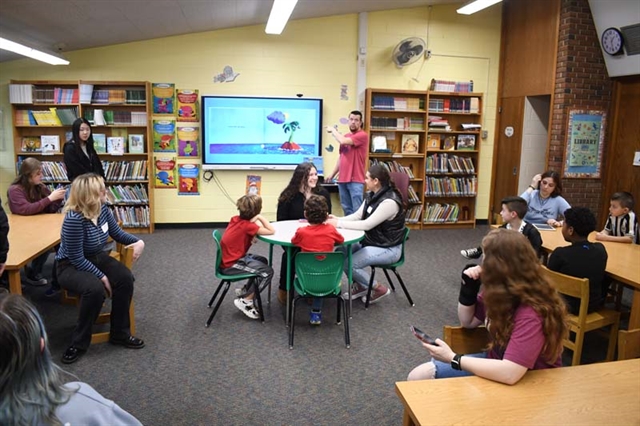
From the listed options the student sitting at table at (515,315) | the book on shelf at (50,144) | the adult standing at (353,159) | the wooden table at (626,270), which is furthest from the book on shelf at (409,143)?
the student sitting at table at (515,315)

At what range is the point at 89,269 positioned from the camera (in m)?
3.14

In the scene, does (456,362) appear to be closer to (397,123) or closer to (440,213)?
(397,123)

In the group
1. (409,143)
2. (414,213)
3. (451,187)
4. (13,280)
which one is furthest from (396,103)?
(13,280)

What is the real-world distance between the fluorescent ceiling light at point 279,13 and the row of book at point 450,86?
2.48m

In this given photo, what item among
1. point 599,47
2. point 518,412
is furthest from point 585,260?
point 599,47

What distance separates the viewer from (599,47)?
6062mm

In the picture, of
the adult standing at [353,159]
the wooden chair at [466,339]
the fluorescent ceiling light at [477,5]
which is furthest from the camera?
the adult standing at [353,159]

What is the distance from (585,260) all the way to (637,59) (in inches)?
151

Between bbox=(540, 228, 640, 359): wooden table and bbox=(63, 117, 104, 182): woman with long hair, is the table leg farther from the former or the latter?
bbox=(540, 228, 640, 359): wooden table

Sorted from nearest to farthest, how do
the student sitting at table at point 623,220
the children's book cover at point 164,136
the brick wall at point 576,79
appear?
1. the student sitting at table at point 623,220
2. the brick wall at point 576,79
3. the children's book cover at point 164,136

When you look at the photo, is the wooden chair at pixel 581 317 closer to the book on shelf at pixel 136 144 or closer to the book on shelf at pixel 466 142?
the book on shelf at pixel 466 142

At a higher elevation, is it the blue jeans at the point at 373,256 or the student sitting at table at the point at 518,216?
the student sitting at table at the point at 518,216

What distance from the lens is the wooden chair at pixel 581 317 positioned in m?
2.66

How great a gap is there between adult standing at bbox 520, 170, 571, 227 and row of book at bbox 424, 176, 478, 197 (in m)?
2.86
